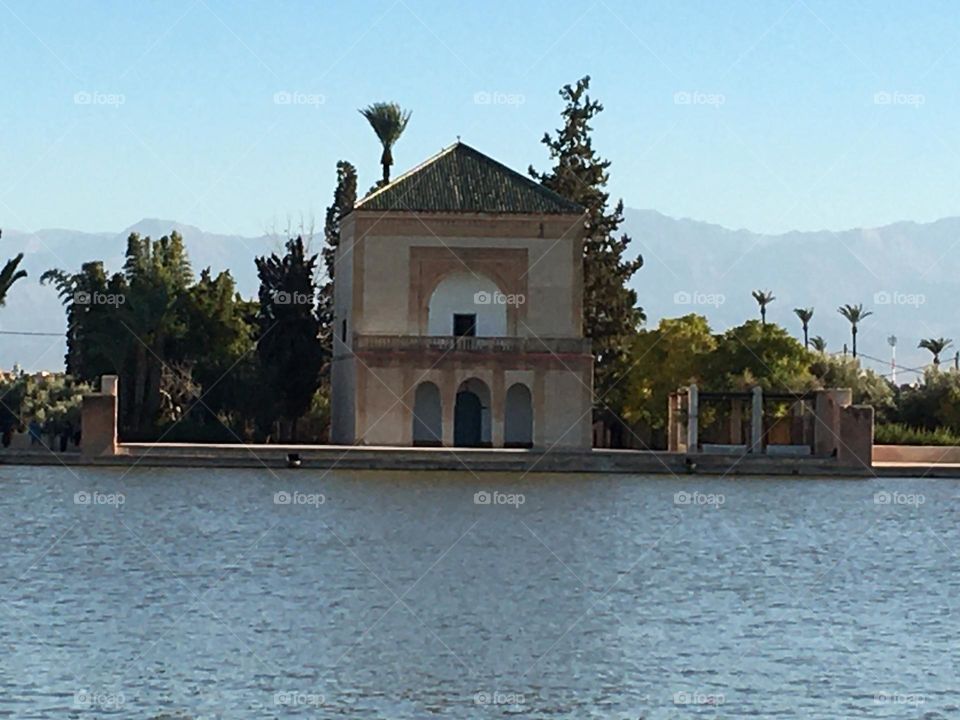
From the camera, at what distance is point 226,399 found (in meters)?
52.1

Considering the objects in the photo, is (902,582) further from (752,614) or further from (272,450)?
(272,450)

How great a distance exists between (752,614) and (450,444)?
27634 mm

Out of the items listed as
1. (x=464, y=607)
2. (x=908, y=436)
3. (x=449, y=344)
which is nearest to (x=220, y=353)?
(x=449, y=344)

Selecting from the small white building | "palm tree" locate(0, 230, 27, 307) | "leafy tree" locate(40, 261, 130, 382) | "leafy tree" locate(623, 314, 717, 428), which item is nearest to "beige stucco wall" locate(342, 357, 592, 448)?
the small white building

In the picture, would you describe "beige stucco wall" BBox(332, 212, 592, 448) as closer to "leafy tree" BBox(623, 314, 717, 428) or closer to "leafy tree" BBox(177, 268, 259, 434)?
"leafy tree" BBox(177, 268, 259, 434)

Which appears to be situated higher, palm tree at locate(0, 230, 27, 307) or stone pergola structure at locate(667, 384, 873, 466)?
palm tree at locate(0, 230, 27, 307)

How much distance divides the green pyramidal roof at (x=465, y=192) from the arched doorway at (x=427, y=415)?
171 inches

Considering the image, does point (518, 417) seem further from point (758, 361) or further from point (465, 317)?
point (758, 361)

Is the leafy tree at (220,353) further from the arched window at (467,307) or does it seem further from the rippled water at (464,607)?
the rippled water at (464,607)

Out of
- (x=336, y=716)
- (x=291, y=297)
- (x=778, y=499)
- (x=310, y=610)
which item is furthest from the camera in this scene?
(x=291, y=297)

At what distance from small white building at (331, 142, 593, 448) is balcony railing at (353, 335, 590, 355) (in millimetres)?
24

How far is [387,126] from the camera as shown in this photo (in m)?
58.2

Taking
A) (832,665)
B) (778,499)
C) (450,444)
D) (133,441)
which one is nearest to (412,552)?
(832,665)

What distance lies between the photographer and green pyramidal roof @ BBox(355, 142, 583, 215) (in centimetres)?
4884
